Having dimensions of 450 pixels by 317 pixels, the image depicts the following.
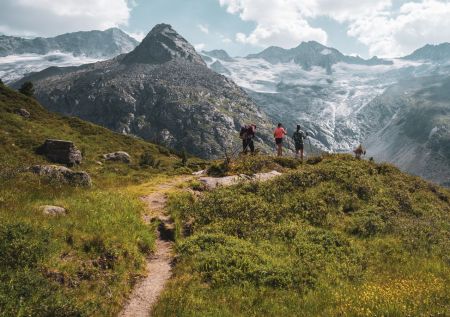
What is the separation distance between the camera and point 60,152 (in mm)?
39406

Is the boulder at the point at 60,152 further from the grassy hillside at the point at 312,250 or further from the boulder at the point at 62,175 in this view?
the grassy hillside at the point at 312,250

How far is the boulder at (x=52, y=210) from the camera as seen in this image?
16.3m

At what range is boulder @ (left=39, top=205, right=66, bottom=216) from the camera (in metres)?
16.3

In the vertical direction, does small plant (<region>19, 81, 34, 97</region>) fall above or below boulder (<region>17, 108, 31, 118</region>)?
above

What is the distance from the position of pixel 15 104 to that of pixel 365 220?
154ft

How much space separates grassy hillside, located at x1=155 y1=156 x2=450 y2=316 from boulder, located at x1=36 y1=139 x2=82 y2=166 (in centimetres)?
1959

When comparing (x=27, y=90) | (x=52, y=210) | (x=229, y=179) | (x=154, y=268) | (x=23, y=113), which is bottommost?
(x=154, y=268)

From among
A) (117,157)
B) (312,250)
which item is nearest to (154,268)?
(312,250)

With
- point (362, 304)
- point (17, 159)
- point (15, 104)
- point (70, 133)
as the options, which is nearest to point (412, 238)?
point (362, 304)

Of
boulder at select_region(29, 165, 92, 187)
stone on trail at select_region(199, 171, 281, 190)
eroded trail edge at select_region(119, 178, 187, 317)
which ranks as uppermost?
boulder at select_region(29, 165, 92, 187)

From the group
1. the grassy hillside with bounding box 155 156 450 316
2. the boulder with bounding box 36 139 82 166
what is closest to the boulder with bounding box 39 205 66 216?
the grassy hillside with bounding box 155 156 450 316

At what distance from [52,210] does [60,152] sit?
79.7 feet

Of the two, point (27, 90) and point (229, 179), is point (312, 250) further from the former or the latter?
point (27, 90)

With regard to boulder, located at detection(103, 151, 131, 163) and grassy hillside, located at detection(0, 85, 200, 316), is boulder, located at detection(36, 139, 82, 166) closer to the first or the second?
boulder, located at detection(103, 151, 131, 163)
